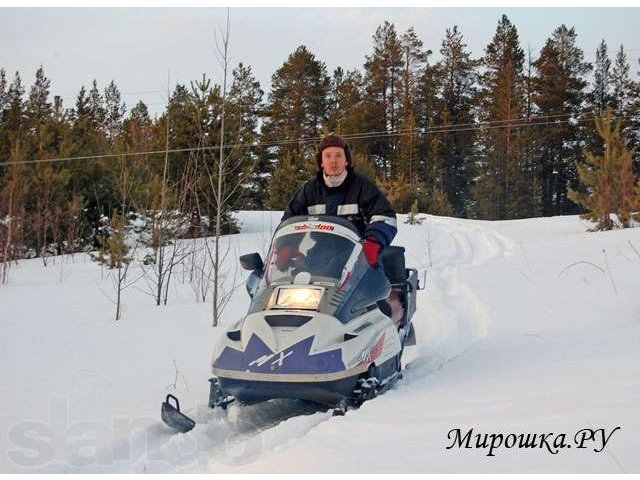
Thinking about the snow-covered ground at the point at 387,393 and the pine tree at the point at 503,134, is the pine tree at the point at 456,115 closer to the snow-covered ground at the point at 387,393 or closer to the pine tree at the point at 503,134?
the pine tree at the point at 503,134

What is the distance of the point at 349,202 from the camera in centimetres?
549

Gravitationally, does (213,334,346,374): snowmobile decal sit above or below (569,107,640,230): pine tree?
below

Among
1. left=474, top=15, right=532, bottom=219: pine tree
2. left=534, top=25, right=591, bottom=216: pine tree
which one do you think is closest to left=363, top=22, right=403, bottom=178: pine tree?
left=474, top=15, right=532, bottom=219: pine tree

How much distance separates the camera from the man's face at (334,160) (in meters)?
5.41

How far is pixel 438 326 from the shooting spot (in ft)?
24.7

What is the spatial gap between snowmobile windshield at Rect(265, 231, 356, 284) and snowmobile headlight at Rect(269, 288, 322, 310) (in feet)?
0.45

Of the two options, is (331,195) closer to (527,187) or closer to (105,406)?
(105,406)

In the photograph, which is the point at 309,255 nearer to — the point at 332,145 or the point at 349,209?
the point at 349,209

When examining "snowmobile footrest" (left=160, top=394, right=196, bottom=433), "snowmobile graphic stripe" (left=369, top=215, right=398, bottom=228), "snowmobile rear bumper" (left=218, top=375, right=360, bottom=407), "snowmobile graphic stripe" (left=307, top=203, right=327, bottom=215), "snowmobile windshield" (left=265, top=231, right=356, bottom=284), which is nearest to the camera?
"snowmobile footrest" (left=160, top=394, right=196, bottom=433)

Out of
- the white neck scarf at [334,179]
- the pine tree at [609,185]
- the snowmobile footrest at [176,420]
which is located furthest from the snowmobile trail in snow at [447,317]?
the pine tree at [609,185]

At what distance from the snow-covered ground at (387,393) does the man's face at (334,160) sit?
1756 millimetres

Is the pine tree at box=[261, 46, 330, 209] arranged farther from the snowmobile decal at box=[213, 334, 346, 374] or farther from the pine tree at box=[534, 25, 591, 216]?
the snowmobile decal at box=[213, 334, 346, 374]

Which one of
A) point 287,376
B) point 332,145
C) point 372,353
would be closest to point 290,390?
point 287,376

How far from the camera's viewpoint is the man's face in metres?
5.41
